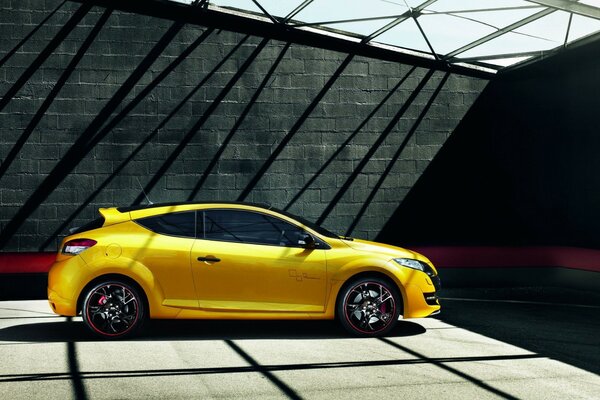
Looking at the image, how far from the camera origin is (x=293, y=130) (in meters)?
13.2

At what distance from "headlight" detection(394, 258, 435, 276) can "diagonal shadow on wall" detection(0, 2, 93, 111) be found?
6550mm

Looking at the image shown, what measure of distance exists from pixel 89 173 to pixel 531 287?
782 cm

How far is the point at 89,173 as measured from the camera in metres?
12.5

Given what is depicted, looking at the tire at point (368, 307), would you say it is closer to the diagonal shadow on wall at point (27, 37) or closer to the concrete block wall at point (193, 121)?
the concrete block wall at point (193, 121)

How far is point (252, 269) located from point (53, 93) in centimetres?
545

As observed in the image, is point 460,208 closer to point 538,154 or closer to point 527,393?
point 538,154

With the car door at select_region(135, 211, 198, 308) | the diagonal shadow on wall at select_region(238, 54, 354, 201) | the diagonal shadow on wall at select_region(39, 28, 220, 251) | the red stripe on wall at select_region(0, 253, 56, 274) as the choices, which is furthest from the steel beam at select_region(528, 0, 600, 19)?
the red stripe on wall at select_region(0, 253, 56, 274)

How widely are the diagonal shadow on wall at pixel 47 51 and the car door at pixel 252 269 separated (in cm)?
485

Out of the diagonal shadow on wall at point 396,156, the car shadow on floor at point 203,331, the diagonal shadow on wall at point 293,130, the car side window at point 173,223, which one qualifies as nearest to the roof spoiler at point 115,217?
the car side window at point 173,223

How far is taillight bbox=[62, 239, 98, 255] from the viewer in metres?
8.65

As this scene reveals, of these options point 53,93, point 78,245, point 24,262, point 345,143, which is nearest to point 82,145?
point 53,93

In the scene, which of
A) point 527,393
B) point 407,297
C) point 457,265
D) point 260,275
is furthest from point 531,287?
point 527,393

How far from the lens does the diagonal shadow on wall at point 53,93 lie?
12195 mm

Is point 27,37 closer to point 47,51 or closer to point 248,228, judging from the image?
point 47,51
